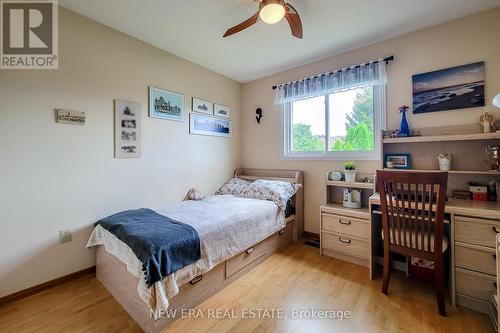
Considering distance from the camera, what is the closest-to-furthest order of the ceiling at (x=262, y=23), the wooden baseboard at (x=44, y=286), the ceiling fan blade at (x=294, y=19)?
the ceiling fan blade at (x=294, y=19)
the wooden baseboard at (x=44, y=286)
the ceiling at (x=262, y=23)

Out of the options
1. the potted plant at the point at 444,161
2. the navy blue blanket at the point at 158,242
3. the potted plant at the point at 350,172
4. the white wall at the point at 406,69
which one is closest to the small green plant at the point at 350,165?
the potted plant at the point at 350,172

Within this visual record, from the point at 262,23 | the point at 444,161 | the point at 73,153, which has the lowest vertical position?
the point at 444,161

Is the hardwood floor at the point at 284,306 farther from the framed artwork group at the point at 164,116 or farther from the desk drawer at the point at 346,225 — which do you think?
the framed artwork group at the point at 164,116

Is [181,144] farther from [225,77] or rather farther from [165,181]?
[225,77]

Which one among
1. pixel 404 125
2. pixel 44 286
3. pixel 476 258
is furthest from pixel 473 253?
pixel 44 286

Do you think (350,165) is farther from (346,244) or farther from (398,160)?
(346,244)

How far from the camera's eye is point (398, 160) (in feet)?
7.93

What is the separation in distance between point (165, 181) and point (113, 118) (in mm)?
945

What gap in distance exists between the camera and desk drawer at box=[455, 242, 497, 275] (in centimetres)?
161

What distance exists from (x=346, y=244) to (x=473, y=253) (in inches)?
40.7

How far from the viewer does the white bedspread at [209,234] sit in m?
1.47

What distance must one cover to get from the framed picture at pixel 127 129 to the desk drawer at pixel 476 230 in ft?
10.4

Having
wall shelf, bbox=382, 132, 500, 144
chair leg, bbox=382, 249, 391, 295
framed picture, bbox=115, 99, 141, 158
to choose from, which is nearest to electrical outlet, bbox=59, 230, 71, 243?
framed picture, bbox=115, 99, 141, 158

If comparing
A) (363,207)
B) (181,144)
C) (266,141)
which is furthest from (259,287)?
(266,141)
